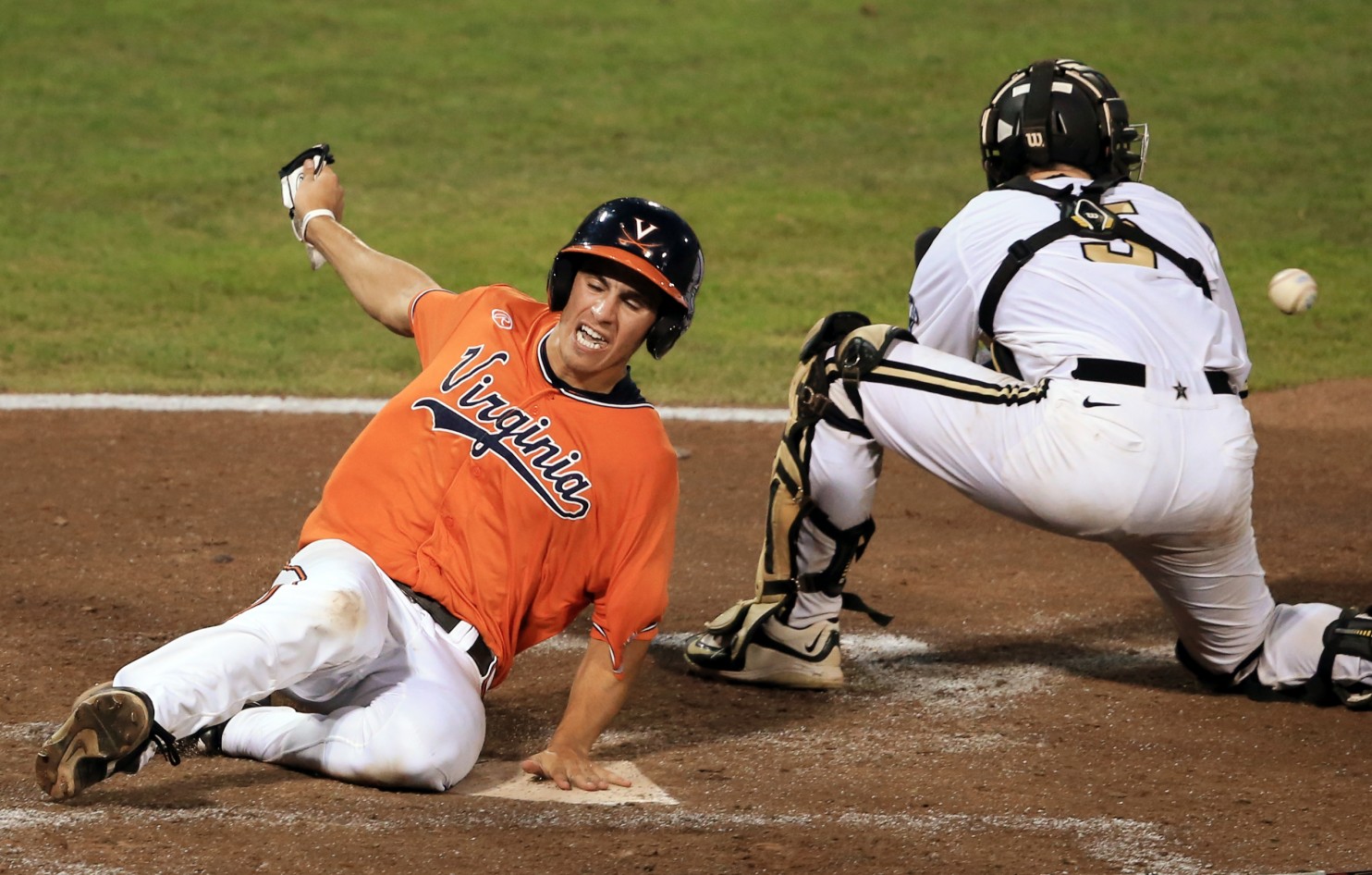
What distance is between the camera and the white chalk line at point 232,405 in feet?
24.9

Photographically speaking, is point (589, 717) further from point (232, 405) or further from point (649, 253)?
point (232, 405)

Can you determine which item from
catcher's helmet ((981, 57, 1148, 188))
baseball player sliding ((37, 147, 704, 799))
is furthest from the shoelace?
Result: catcher's helmet ((981, 57, 1148, 188))

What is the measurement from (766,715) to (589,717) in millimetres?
829

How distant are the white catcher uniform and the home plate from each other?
1.09 m

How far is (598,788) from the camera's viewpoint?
151 inches

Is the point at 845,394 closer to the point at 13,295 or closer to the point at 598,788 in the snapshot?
the point at 598,788

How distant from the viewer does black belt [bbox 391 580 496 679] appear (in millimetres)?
3975

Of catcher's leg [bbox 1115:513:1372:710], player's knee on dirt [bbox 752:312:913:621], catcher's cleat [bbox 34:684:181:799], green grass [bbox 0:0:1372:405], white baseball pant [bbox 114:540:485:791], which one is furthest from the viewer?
green grass [bbox 0:0:1372:405]

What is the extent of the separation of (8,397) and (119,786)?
454 centimetres

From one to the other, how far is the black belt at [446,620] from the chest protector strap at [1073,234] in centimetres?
152

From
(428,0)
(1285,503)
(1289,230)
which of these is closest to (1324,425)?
(1285,503)

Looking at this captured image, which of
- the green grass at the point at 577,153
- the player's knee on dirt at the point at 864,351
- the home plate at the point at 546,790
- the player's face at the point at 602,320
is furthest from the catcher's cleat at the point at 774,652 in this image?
the green grass at the point at 577,153

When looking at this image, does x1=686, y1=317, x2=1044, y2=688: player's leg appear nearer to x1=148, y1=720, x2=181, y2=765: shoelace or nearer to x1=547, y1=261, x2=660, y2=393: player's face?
x1=547, y1=261, x2=660, y2=393: player's face

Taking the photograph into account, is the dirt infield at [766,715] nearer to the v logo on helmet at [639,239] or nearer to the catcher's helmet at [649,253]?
the catcher's helmet at [649,253]
